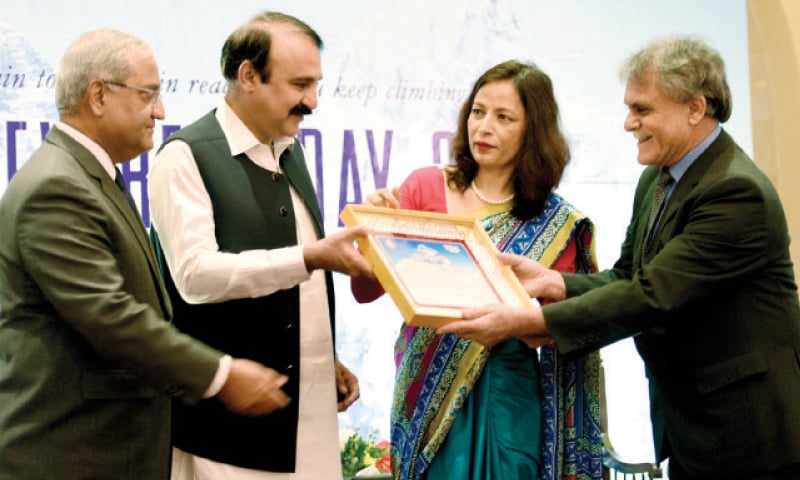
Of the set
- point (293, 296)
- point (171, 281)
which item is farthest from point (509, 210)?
point (171, 281)

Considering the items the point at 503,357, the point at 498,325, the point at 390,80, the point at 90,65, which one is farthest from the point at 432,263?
the point at 390,80

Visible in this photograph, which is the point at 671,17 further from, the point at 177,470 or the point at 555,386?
the point at 177,470

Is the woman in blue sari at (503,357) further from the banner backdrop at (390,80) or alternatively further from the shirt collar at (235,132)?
the banner backdrop at (390,80)

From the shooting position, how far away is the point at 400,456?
2652 millimetres

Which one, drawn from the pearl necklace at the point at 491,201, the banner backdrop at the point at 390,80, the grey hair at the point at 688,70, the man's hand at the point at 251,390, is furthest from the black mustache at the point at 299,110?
the banner backdrop at the point at 390,80

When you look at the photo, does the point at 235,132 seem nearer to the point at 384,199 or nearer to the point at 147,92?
the point at 147,92

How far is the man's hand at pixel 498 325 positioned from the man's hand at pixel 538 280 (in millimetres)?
175

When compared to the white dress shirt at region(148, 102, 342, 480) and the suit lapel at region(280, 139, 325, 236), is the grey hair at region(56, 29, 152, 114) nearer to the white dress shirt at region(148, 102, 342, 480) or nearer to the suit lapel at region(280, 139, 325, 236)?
the white dress shirt at region(148, 102, 342, 480)

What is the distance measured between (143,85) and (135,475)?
838mm

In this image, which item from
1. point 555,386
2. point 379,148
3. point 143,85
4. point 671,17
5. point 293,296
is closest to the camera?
point 143,85

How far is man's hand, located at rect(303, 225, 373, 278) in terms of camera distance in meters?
2.27

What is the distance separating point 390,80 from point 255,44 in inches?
68.5

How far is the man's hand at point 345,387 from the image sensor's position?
2.58m

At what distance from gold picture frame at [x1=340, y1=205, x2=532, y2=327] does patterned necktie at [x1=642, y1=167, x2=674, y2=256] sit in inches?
15.9
